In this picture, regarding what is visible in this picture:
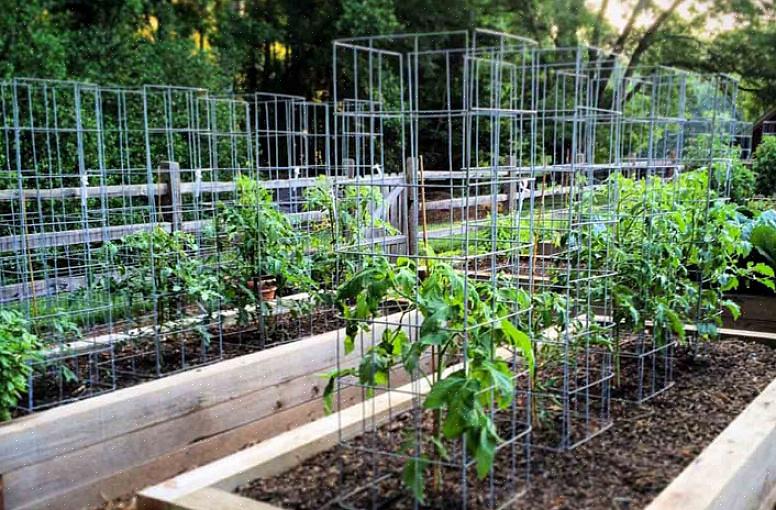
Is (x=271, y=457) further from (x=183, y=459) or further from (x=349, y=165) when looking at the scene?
(x=349, y=165)

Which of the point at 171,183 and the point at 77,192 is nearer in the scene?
the point at 77,192

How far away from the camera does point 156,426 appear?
15.0 ft

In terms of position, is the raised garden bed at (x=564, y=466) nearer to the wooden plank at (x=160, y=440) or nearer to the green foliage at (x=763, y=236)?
the wooden plank at (x=160, y=440)

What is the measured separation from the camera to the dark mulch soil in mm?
3285

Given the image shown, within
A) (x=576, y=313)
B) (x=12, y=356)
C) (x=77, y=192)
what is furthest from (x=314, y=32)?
(x=12, y=356)

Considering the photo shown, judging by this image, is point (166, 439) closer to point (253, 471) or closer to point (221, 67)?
point (253, 471)

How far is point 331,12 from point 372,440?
1743cm

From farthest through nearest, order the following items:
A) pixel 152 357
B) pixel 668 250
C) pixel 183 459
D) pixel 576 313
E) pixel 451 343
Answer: pixel 152 357, pixel 668 250, pixel 183 459, pixel 576 313, pixel 451 343

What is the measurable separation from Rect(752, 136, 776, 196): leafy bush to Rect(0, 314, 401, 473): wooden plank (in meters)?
11.6

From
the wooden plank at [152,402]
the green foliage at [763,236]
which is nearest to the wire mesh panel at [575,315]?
the wooden plank at [152,402]

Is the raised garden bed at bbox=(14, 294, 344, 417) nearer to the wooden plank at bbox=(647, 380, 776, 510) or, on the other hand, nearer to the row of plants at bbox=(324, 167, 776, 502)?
the row of plants at bbox=(324, 167, 776, 502)

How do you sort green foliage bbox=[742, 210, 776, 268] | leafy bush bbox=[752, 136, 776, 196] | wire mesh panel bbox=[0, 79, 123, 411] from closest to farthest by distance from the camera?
wire mesh panel bbox=[0, 79, 123, 411] → green foliage bbox=[742, 210, 776, 268] → leafy bush bbox=[752, 136, 776, 196]

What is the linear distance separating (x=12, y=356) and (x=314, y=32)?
17289mm

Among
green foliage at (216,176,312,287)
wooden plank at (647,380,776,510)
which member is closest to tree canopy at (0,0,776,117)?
green foliage at (216,176,312,287)
